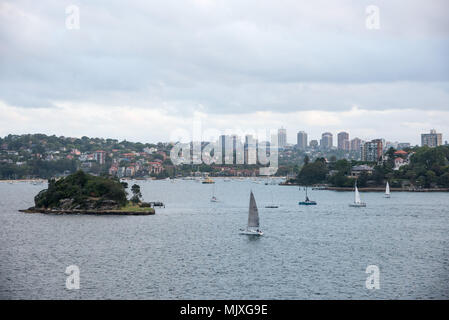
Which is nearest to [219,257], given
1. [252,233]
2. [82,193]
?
[252,233]

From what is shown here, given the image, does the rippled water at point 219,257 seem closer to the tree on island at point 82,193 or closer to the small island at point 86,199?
the small island at point 86,199

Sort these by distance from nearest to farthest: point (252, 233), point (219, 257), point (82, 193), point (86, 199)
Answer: point (219, 257) < point (252, 233) < point (86, 199) < point (82, 193)

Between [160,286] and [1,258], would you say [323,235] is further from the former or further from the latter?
[1,258]

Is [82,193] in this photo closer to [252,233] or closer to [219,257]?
[252,233]

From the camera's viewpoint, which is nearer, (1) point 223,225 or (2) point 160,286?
(2) point 160,286
